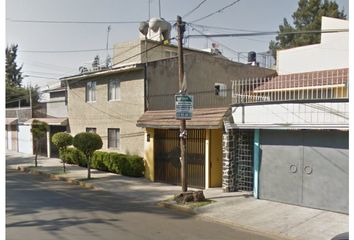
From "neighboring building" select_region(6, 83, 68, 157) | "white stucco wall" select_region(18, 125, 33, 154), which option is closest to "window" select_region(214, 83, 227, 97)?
"neighboring building" select_region(6, 83, 68, 157)

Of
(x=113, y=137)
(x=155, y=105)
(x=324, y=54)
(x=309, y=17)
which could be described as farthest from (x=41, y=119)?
(x=309, y=17)

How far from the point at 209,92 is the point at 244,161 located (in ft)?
25.3

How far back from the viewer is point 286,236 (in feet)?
24.7

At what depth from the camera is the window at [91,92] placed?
20503mm

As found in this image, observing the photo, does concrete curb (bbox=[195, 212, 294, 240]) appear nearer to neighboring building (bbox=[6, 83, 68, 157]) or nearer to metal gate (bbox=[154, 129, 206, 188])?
metal gate (bbox=[154, 129, 206, 188])

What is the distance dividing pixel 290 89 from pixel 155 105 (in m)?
6.71

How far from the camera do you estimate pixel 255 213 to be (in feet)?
30.2

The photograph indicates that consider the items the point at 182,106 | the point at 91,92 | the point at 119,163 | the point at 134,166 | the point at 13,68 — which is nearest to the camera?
the point at 182,106

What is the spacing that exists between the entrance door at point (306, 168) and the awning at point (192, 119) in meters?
1.83

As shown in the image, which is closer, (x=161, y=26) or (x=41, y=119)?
(x=161, y=26)

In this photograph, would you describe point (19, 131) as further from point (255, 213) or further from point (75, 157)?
point (255, 213)

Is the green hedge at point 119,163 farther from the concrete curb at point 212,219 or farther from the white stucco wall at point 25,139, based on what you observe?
the white stucco wall at point 25,139

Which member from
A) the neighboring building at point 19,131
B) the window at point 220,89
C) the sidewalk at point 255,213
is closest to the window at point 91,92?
the window at point 220,89
